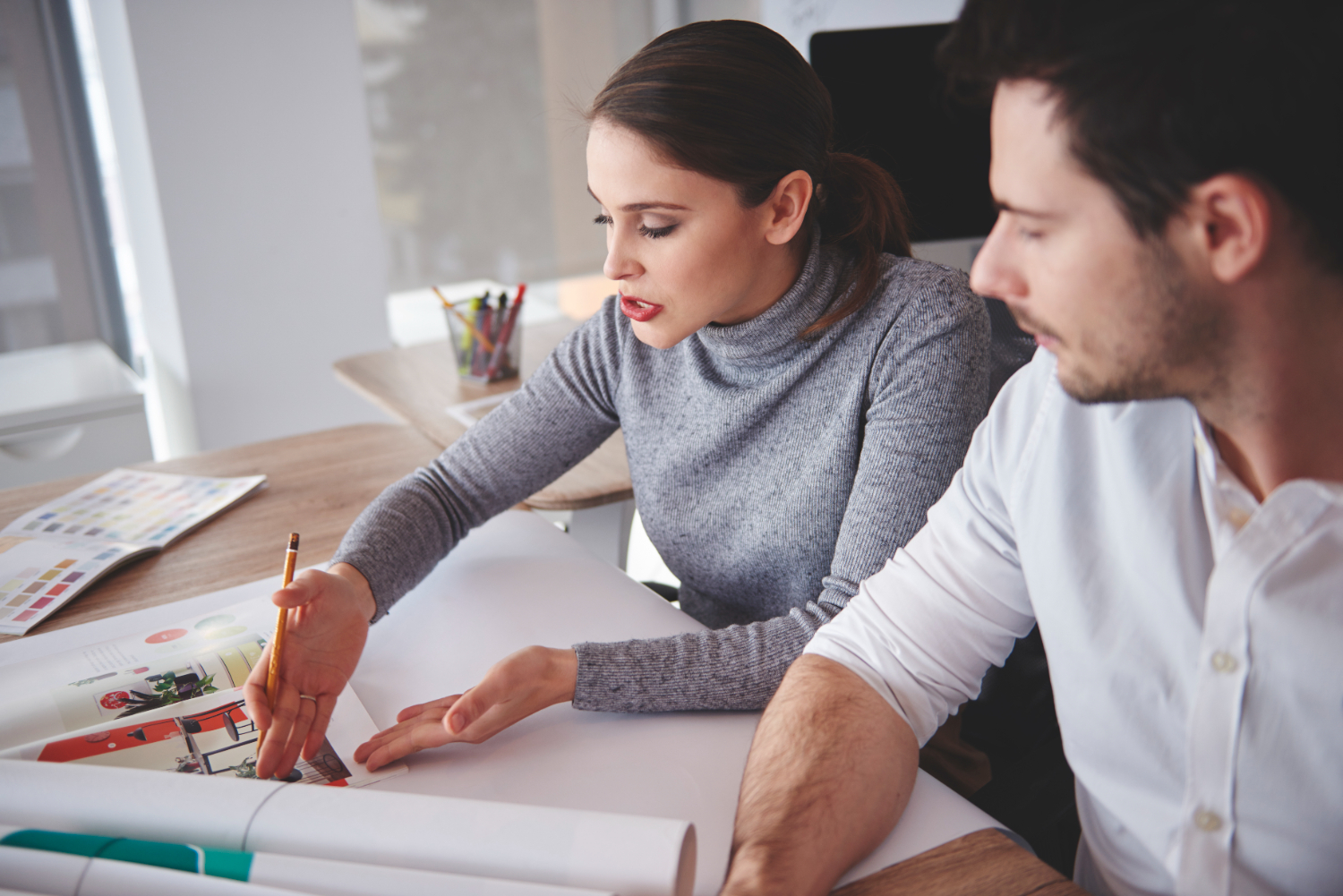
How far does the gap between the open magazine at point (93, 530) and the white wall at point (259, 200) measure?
144 cm

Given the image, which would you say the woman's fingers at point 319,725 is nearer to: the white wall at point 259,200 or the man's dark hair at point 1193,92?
the man's dark hair at point 1193,92

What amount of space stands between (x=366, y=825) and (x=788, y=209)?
752 millimetres

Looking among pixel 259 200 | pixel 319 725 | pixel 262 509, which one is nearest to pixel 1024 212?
pixel 319 725

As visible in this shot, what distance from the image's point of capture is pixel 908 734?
0.75 meters

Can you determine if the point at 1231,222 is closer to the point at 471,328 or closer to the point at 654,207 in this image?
the point at 654,207

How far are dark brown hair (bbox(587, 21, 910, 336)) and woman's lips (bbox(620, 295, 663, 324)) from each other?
0.15 metres

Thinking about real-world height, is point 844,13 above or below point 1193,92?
above

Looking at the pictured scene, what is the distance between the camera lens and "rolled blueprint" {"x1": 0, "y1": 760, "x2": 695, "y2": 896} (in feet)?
1.73

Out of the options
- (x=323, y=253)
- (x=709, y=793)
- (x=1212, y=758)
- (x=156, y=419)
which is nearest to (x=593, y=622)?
(x=709, y=793)

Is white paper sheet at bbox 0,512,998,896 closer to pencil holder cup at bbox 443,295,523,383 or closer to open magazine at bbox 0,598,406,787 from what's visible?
open magazine at bbox 0,598,406,787

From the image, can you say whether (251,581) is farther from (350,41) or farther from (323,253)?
(350,41)

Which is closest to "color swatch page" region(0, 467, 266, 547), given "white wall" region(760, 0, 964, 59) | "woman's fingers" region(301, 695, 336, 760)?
"woman's fingers" region(301, 695, 336, 760)

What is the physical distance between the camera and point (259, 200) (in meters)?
2.66

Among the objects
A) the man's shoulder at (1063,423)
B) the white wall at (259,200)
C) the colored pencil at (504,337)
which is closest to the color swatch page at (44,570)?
the colored pencil at (504,337)
